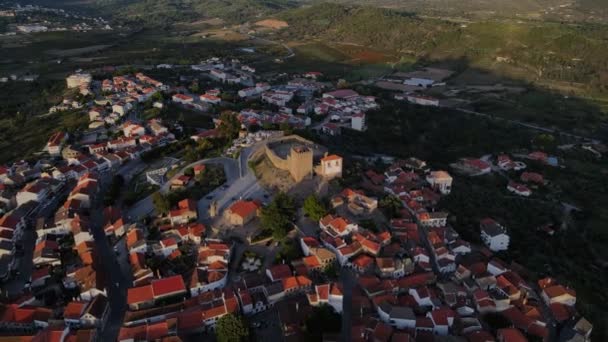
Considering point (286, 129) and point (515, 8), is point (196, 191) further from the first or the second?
point (515, 8)

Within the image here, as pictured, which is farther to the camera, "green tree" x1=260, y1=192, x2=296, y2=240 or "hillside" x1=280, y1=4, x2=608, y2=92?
"hillside" x1=280, y1=4, x2=608, y2=92

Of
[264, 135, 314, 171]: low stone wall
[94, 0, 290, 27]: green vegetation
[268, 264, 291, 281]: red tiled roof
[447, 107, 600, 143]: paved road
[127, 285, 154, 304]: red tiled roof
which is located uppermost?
[264, 135, 314, 171]: low stone wall

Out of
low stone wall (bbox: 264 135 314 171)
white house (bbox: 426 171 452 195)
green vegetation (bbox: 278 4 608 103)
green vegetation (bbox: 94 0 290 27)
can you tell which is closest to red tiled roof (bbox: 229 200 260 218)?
low stone wall (bbox: 264 135 314 171)

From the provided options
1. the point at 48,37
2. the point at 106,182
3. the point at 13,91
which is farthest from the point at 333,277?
the point at 48,37

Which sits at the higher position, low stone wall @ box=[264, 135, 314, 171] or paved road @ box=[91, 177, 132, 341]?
low stone wall @ box=[264, 135, 314, 171]

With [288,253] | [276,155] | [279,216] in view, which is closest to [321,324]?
[288,253]

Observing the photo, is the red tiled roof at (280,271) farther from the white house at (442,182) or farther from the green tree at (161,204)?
the white house at (442,182)

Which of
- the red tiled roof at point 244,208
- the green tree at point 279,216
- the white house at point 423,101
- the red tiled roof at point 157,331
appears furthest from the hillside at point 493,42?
the red tiled roof at point 157,331

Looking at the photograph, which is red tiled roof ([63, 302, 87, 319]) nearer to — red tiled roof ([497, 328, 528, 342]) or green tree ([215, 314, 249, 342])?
green tree ([215, 314, 249, 342])
